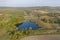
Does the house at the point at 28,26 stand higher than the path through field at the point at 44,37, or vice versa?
the house at the point at 28,26

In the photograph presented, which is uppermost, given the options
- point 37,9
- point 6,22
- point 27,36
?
point 37,9

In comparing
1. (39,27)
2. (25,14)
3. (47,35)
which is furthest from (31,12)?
(47,35)

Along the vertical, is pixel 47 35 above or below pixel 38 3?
below

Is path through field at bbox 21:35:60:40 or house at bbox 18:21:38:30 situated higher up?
house at bbox 18:21:38:30

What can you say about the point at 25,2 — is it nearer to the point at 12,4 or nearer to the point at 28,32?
the point at 12,4

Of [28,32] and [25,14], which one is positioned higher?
[25,14]

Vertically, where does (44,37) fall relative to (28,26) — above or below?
below

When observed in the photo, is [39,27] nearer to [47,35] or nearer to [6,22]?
[47,35]

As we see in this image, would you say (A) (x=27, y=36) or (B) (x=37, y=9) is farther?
(B) (x=37, y=9)

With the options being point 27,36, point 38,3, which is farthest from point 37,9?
point 27,36
